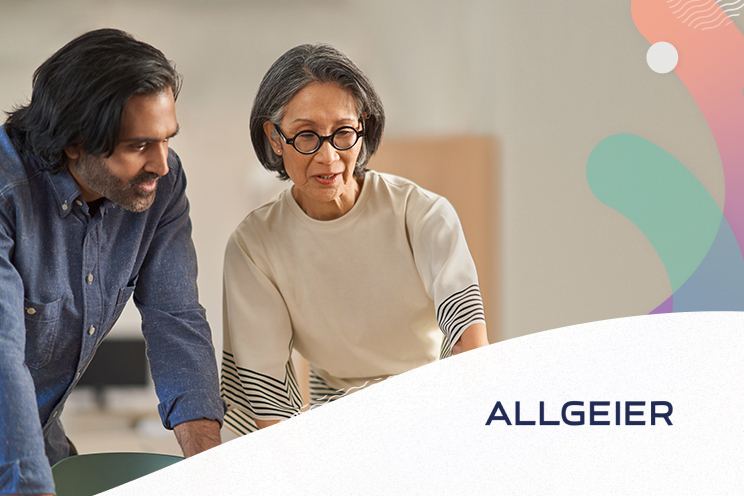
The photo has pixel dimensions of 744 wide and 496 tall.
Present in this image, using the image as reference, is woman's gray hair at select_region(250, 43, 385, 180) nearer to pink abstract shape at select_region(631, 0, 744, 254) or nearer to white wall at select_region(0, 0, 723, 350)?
white wall at select_region(0, 0, 723, 350)

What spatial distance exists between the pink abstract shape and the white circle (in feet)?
0.04

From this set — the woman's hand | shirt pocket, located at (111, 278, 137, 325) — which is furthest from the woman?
shirt pocket, located at (111, 278, 137, 325)

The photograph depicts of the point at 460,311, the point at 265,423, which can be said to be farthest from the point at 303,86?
the point at 265,423

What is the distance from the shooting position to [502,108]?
99 cm

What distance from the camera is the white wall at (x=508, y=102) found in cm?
96

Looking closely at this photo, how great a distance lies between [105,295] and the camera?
0.90m

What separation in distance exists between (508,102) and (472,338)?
362 millimetres

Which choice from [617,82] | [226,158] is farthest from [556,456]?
[226,158]

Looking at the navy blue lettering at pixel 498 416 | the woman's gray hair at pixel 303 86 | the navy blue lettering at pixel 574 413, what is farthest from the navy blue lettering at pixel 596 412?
the woman's gray hair at pixel 303 86

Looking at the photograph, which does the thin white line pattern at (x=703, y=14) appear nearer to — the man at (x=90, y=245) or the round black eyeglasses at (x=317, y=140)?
the round black eyeglasses at (x=317, y=140)

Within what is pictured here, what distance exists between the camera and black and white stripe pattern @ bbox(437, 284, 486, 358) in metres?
0.95

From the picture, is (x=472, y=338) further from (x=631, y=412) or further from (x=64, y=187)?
(x=64, y=187)

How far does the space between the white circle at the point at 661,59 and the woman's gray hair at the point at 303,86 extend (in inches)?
16.1

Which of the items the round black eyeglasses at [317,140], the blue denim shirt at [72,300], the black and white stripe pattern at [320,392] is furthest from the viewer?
the black and white stripe pattern at [320,392]
